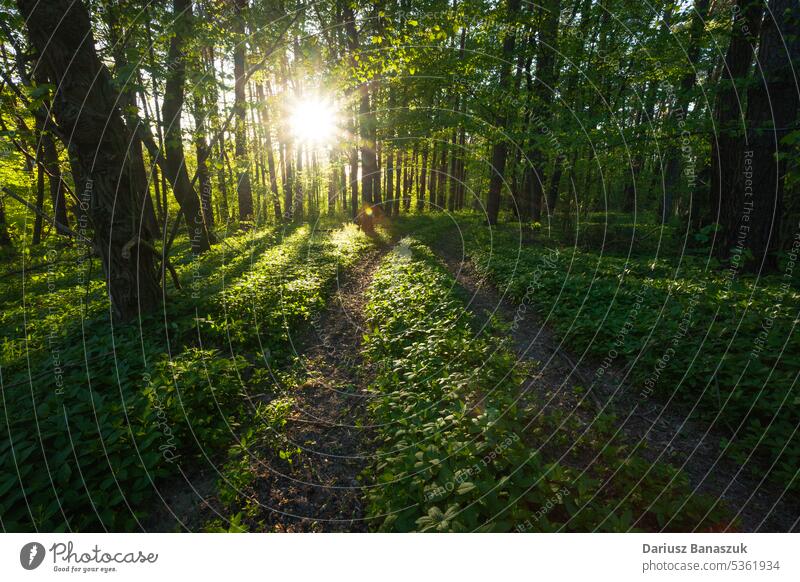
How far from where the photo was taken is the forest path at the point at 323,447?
3652mm

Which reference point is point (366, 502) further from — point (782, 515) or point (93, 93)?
point (93, 93)

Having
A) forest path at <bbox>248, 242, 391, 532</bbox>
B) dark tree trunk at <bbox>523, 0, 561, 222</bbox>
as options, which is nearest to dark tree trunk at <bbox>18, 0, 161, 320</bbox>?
forest path at <bbox>248, 242, 391, 532</bbox>

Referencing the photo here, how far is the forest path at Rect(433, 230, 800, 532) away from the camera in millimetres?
3242

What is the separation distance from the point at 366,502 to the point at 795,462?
456 centimetres

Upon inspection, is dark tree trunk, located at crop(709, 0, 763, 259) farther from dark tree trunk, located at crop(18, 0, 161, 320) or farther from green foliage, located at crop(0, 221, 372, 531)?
dark tree trunk, located at crop(18, 0, 161, 320)

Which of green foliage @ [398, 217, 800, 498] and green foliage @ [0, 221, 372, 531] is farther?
green foliage @ [398, 217, 800, 498]

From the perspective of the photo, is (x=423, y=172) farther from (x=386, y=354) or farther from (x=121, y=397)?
(x=121, y=397)

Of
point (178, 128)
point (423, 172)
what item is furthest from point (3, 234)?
point (423, 172)

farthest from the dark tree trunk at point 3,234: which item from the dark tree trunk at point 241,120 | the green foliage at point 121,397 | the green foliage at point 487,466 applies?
the green foliage at point 487,466

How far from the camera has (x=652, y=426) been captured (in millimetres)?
4324

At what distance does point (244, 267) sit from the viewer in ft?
38.6
